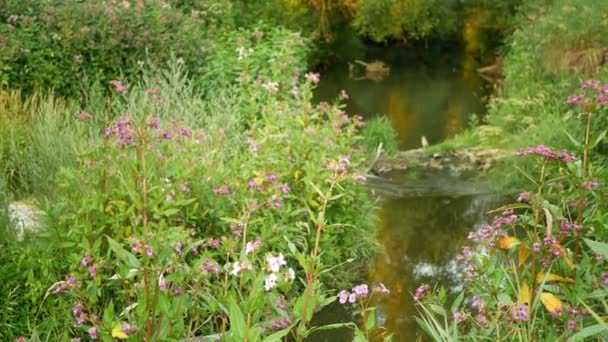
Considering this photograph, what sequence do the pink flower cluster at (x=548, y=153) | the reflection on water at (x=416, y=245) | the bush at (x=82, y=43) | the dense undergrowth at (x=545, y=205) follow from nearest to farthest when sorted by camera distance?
the dense undergrowth at (x=545, y=205), the pink flower cluster at (x=548, y=153), the reflection on water at (x=416, y=245), the bush at (x=82, y=43)

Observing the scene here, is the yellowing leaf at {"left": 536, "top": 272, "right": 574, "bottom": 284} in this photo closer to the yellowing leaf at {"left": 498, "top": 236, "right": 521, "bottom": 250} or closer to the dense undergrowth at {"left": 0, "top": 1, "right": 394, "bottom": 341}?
the yellowing leaf at {"left": 498, "top": 236, "right": 521, "bottom": 250}

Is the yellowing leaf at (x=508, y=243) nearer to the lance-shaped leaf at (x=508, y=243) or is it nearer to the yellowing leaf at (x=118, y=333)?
the lance-shaped leaf at (x=508, y=243)

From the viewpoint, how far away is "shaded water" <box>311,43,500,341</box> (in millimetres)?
5512

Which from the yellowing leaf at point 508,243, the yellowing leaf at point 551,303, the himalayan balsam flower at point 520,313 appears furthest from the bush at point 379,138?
the himalayan balsam flower at point 520,313

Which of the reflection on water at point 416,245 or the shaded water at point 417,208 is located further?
the shaded water at point 417,208

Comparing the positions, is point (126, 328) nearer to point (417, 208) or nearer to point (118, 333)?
point (118, 333)

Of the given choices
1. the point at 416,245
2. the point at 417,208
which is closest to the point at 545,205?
the point at 416,245

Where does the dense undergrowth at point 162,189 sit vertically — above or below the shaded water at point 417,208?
above

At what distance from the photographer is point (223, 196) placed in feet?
16.5

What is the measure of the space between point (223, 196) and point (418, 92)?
1748cm

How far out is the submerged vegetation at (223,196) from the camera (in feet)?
9.64

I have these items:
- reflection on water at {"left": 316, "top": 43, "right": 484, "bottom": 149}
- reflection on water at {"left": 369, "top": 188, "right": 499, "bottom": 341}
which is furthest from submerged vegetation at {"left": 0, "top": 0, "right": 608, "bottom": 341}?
reflection on water at {"left": 316, "top": 43, "right": 484, "bottom": 149}

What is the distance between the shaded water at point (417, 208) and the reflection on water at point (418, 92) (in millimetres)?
25

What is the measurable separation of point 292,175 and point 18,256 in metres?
2.09
